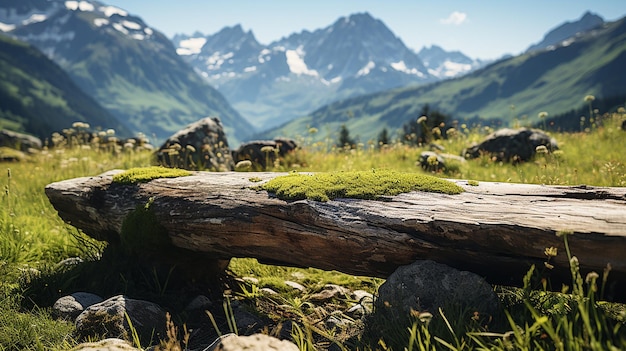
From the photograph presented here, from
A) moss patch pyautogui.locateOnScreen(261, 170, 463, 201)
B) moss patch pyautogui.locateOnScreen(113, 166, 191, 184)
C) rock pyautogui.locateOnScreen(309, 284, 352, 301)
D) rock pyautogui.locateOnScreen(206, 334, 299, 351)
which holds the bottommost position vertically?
rock pyautogui.locateOnScreen(309, 284, 352, 301)

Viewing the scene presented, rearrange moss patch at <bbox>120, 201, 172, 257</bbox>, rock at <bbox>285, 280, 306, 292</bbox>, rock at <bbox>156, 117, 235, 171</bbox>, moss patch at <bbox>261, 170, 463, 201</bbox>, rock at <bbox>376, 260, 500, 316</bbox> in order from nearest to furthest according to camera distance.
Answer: rock at <bbox>376, 260, 500, 316</bbox>
moss patch at <bbox>261, 170, 463, 201</bbox>
moss patch at <bbox>120, 201, 172, 257</bbox>
rock at <bbox>285, 280, 306, 292</bbox>
rock at <bbox>156, 117, 235, 171</bbox>

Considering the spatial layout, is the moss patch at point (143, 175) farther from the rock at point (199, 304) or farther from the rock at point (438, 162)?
the rock at point (438, 162)

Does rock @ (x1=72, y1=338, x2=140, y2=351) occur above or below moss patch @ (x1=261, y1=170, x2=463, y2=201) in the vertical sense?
below

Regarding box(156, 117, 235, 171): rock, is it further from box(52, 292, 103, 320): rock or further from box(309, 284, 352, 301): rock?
box(309, 284, 352, 301): rock

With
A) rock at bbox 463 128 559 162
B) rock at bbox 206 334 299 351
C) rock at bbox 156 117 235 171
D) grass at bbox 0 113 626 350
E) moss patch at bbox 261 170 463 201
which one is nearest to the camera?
rock at bbox 206 334 299 351

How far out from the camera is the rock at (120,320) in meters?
4.84

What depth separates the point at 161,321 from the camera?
5277mm

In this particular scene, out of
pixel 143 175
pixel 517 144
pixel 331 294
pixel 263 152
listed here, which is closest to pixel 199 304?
pixel 331 294

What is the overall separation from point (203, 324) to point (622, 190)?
4.92 m

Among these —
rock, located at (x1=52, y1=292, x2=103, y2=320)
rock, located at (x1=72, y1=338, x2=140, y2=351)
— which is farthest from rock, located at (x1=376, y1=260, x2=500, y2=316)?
rock, located at (x1=52, y1=292, x2=103, y2=320)

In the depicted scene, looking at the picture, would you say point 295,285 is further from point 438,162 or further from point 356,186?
point 438,162

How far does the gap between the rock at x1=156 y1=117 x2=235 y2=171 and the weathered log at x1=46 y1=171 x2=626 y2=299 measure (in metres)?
7.16

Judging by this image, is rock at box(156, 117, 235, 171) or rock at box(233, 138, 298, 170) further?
rock at box(233, 138, 298, 170)

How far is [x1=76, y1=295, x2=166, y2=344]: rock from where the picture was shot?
484cm
